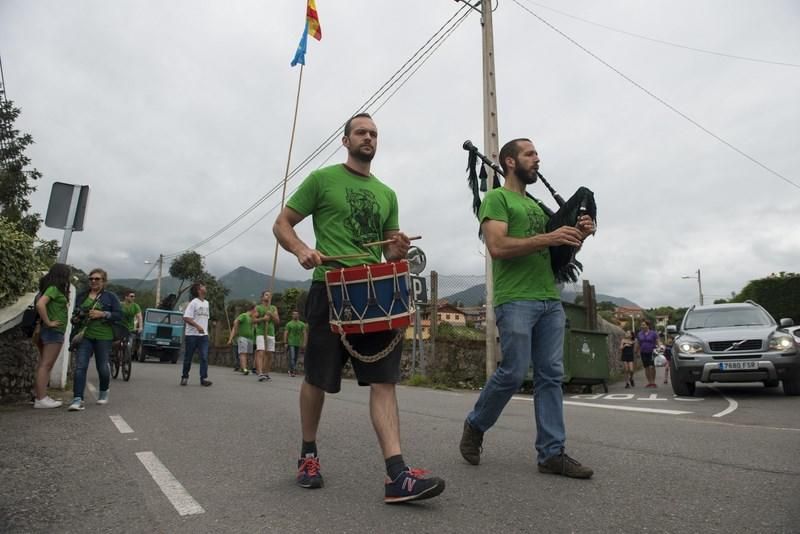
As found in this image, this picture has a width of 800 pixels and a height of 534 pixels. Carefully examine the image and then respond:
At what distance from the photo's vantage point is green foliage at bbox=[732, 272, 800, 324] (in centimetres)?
2611

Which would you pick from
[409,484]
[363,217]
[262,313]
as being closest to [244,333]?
[262,313]

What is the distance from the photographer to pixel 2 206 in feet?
90.4

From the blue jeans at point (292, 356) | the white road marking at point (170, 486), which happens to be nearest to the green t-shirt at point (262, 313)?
the blue jeans at point (292, 356)

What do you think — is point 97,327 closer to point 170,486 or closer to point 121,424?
point 121,424

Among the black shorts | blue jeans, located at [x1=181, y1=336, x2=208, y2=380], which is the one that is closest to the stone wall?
blue jeans, located at [x1=181, y1=336, x2=208, y2=380]

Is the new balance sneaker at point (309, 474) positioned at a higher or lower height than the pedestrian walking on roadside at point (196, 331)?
lower

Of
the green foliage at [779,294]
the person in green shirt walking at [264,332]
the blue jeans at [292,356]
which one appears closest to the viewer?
the person in green shirt walking at [264,332]

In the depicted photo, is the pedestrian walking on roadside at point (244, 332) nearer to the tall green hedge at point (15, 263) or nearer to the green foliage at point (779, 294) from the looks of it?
the tall green hedge at point (15, 263)

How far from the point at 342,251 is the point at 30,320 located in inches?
197

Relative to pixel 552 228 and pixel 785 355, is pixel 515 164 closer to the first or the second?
pixel 552 228

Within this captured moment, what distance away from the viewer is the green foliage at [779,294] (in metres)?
26.1

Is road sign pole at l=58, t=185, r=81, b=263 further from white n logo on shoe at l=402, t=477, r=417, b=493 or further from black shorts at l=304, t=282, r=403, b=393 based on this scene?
white n logo on shoe at l=402, t=477, r=417, b=493

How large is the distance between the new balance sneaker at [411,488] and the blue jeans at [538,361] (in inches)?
36.4

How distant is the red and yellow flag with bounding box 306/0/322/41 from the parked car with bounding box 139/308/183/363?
1743 centimetres
